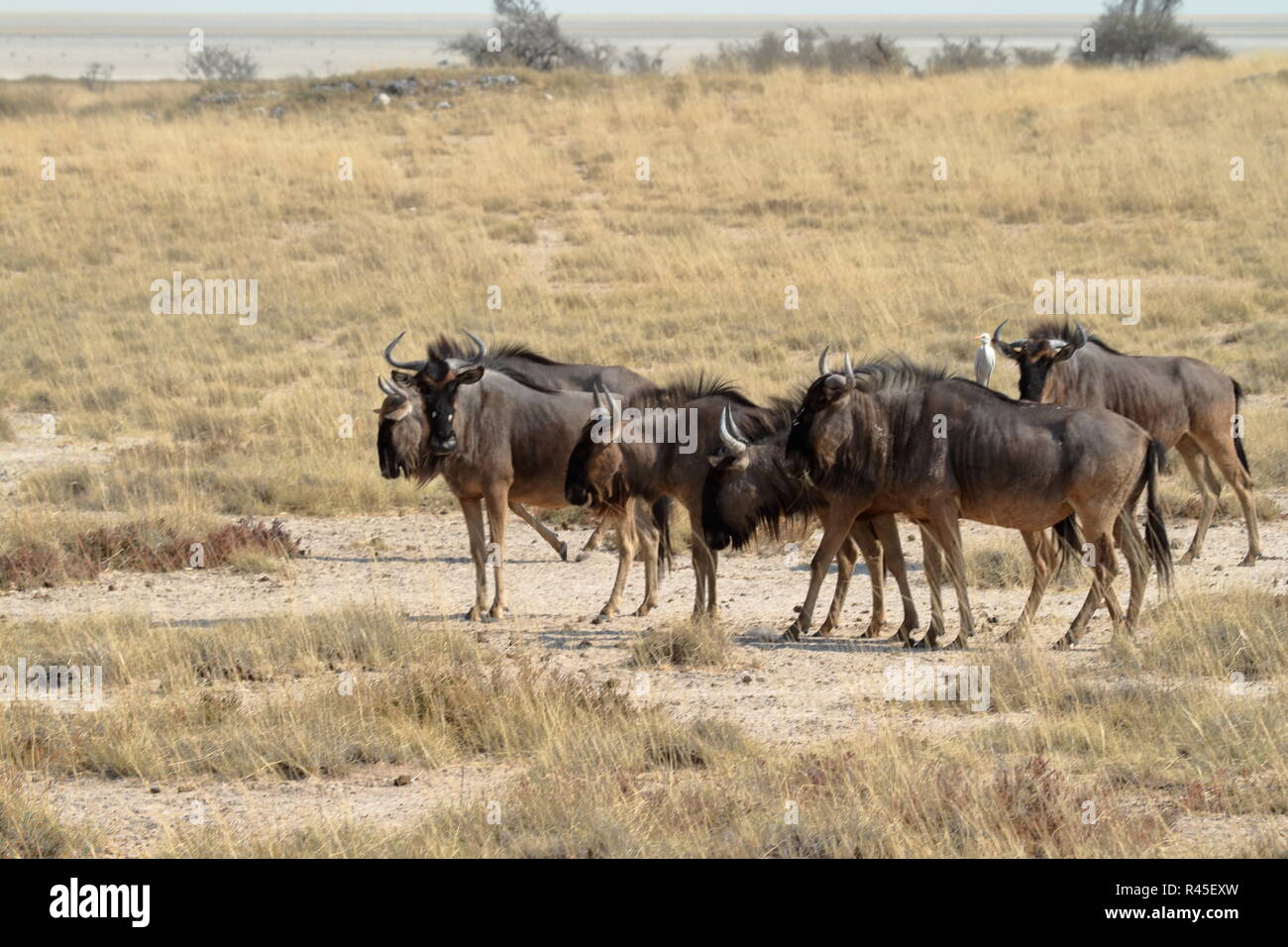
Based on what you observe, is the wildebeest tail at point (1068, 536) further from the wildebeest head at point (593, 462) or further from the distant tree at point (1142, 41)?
the distant tree at point (1142, 41)

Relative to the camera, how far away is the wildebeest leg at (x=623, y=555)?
1026 centimetres

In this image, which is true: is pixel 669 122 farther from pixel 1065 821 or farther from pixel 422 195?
pixel 1065 821

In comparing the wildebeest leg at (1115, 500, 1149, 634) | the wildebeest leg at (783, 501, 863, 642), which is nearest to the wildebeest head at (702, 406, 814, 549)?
the wildebeest leg at (783, 501, 863, 642)

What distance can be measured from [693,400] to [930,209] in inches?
627

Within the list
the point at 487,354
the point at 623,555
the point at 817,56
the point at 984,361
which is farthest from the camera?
the point at 817,56

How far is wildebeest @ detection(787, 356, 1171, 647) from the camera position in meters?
8.88

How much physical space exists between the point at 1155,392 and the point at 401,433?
505cm

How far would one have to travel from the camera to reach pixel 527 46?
42.2 metres

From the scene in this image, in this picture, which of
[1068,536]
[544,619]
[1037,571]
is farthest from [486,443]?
[1068,536]

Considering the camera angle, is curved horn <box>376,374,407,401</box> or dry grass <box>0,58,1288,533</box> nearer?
curved horn <box>376,374,407,401</box>

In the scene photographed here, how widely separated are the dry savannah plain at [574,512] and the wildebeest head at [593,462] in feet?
2.81

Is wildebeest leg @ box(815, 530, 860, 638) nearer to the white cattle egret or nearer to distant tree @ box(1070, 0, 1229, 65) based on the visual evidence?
the white cattle egret

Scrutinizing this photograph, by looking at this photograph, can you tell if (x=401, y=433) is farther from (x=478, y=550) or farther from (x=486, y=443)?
(x=478, y=550)

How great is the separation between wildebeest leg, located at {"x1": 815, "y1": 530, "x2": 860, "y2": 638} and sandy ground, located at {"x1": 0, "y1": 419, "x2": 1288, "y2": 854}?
12cm
